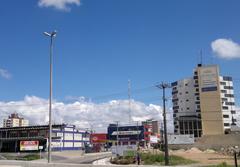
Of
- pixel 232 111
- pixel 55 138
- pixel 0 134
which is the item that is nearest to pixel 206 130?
pixel 232 111

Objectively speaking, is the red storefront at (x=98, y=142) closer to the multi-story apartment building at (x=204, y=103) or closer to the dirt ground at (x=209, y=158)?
the multi-story apartment building at (x=204, y=103)

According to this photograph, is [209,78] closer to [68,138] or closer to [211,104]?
[211,104]

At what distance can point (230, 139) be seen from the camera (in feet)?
390

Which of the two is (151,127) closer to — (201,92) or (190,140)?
(201,92)

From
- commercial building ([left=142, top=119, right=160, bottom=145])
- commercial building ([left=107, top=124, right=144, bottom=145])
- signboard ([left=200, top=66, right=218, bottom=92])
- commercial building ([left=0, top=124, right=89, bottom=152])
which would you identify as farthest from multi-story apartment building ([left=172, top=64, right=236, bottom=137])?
commercial building ([left=0, top=124, right=89, bottom=152])

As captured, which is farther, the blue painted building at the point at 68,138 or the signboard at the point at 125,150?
the blue painted building at the point at 68,138

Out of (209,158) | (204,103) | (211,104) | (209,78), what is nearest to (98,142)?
(204,103)

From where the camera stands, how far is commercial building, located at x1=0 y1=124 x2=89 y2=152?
358 feet

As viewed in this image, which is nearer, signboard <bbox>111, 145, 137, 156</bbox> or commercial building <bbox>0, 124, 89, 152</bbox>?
signboard <bbox>111, 145, 137, 156</bbox>

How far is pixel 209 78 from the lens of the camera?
500 feet

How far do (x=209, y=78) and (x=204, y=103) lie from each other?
10.7 m

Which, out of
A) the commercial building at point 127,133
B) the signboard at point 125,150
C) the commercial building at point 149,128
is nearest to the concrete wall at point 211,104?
the commercial building at point 149,128

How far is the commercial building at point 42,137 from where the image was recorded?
4301 inches

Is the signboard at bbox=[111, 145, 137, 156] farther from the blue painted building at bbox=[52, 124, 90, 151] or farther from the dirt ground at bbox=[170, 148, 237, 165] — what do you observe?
the blue painted building at bbox=[52, 124, 90, 151]
